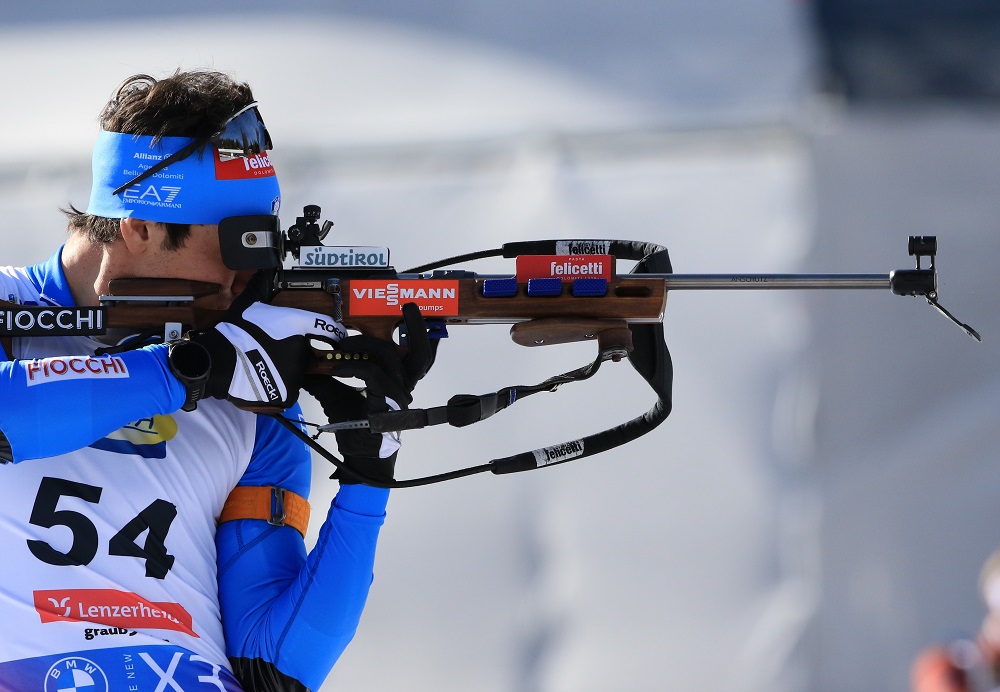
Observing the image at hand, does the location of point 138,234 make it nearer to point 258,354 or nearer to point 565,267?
point 258,354

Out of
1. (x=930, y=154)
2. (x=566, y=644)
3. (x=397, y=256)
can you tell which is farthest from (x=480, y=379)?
(x=930, y=154)

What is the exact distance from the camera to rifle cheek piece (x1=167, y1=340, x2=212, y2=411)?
1443 millimetres

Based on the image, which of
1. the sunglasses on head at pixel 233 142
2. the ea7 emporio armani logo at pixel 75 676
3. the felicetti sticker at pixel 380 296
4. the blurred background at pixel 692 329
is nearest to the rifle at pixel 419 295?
the felicetti sticker at pixel 380 296

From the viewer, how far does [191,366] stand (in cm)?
145

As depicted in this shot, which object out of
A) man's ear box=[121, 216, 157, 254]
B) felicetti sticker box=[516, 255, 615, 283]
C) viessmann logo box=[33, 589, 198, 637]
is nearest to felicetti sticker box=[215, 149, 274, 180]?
man's ear box=[121, 216, 157, 254]

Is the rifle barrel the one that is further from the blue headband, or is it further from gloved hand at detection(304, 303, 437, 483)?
the blue headband

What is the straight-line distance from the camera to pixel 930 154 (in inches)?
99.0

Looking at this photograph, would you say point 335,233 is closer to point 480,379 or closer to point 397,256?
point 397,256

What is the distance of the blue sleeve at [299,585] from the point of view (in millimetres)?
1534

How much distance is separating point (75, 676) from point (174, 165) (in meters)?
0.68

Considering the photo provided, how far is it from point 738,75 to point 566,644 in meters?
1.30

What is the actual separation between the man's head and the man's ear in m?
0.01

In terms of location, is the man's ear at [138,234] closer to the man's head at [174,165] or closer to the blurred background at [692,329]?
the man's head at [174,165]

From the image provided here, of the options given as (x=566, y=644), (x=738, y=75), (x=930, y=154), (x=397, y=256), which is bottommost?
(x=566, y=644)
